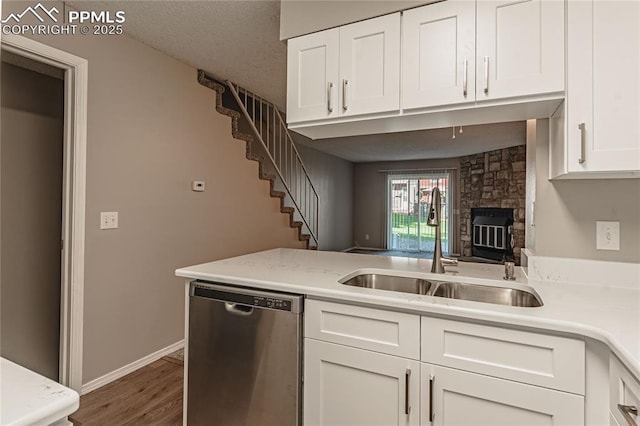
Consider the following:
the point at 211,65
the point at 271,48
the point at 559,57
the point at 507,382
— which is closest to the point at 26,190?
the point at 211,65

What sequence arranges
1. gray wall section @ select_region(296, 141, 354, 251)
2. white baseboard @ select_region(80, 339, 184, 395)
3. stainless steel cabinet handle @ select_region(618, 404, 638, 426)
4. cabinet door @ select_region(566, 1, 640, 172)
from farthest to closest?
1. gray wall section @ select_region(296, 141, 354, 251)
2. white baseboard @ select_region(80, 339, 184, 395)
3. cabinet door @ select_region(566, 1, 640, 172)
4. stainless steel cabinet handle @ select_region(618, 404, 638, 426)

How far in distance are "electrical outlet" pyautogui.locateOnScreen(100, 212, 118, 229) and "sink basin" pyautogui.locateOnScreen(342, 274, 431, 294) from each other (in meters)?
1.76

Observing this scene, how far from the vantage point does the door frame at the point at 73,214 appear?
2.17 metres

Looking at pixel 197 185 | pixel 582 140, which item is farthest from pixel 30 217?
pixel 582 140

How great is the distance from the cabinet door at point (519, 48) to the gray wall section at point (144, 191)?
7.63 ft

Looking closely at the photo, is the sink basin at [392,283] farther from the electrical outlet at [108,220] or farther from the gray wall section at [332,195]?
the gray wall section at [332,195]

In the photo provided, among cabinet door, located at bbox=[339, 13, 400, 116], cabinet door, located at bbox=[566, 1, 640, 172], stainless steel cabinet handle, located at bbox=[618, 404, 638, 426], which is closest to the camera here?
stainless steel cabinet handle, located at bbox=[618, 404, 638, 426]

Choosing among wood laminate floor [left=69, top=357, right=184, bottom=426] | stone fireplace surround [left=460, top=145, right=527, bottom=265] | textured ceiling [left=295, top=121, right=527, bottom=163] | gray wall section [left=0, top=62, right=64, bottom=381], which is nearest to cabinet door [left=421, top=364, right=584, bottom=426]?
wood laminate floor [left=69, top=357, right=184, bottom=426]

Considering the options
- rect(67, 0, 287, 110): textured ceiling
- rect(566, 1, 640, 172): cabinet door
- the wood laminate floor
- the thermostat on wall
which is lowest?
the wood laminate floor

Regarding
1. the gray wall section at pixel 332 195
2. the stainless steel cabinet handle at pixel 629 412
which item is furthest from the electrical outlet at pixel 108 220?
the gray wall section at pixel 332 195

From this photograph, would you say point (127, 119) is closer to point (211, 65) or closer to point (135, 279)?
point (211, 65)

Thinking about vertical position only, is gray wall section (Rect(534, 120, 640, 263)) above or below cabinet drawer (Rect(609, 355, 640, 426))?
above

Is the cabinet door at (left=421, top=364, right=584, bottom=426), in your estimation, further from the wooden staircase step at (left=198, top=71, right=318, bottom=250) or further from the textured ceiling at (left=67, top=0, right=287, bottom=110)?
the wooden staircase step at (left=198, top=71, right=318, bottom=250)

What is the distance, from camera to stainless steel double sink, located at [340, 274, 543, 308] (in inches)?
61.2
